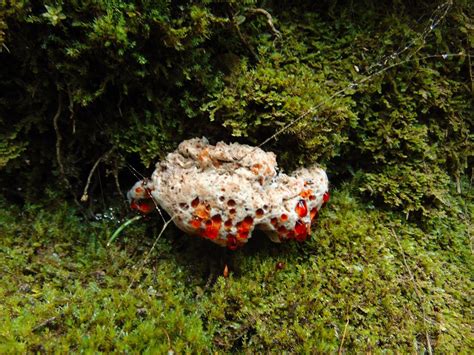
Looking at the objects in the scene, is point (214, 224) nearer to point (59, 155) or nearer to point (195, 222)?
point (195, 222)

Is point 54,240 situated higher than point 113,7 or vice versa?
point 113,7

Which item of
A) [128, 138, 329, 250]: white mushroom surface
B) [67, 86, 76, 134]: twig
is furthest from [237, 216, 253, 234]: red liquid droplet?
[67, 86, 76, 134]: twig

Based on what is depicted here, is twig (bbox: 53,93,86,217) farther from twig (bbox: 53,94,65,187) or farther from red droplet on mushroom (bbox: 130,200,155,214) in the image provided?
red droplet on mushroom (bbox: 130,200,155,214)

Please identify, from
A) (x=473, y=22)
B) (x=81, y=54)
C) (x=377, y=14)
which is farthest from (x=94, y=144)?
(x=473, y=22)

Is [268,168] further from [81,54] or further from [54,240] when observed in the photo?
[54,240]

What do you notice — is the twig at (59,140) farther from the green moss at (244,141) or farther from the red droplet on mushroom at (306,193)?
the red droplet on mushroom at (306,193)

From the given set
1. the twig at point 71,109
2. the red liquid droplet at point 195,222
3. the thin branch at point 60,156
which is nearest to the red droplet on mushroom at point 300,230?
the red liquid droplet at point 195,222
